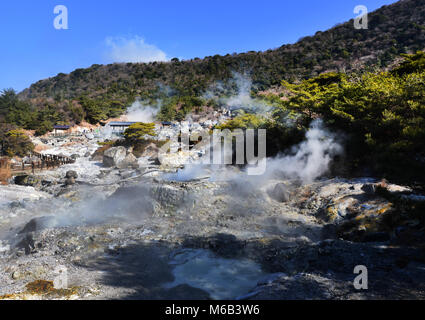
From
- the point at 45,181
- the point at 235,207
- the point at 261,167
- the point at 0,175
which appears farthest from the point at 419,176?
the point at 0,175

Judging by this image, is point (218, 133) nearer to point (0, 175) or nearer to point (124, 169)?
point (124, 169)

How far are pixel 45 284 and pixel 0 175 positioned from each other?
1544cm

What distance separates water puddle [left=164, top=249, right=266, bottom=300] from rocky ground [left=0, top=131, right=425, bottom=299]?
0.03 metres

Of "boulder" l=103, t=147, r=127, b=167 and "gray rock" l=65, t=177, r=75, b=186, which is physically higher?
"boulder" l=103, t=147, r=127, b=167

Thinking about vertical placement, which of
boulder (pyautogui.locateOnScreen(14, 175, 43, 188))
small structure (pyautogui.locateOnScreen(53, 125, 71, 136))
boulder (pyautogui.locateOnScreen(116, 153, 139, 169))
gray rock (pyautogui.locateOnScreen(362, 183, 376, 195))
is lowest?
boulder (pyautogui.locateOnScreen(14, 175, 43, 188))

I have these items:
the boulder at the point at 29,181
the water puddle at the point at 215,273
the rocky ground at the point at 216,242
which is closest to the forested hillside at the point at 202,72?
the boulder at the point at 29,181

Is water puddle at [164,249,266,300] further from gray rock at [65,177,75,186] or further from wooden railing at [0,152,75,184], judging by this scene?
wooden railing at [0,152,75,184]

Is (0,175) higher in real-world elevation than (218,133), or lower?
lower

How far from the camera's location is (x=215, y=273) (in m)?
6.03

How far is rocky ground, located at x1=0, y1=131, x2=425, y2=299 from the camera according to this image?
5.08 m

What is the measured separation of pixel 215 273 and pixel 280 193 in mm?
Answer: 5785

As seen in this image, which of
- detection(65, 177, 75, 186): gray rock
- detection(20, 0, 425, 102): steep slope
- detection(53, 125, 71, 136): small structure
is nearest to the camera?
detection(65, 177, 75, 186): gray rock

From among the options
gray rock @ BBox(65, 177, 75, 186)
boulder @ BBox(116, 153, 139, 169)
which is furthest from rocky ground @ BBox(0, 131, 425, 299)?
boulder @ BBox(116, 153, 139, 169)

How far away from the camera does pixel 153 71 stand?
248ft
